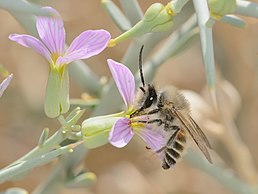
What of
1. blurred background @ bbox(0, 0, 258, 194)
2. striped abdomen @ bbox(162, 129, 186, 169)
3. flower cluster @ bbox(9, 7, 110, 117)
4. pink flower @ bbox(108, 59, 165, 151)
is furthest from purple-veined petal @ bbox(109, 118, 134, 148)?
blurred background @ bbox(0, 0, 258, 194)

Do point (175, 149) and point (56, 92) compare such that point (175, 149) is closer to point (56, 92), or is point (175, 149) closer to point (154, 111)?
point (154, 111)

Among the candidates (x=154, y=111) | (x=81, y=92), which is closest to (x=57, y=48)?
(x=154, y=111)

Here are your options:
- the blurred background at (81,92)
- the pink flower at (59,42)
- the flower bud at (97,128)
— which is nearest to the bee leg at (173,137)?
the flower bud at (97,128)

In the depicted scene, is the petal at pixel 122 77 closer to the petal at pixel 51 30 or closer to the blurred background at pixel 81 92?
the petal at pixel 51 30

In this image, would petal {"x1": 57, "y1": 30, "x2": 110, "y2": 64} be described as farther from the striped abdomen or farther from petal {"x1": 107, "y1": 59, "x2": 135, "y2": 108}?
the striped abdomen

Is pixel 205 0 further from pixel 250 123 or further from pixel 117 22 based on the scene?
pixel 250 123

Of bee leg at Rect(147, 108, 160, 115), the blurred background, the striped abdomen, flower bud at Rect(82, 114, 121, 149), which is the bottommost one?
the blurred background

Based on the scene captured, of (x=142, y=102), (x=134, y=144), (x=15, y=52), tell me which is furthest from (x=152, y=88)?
(x=15, y=52)
